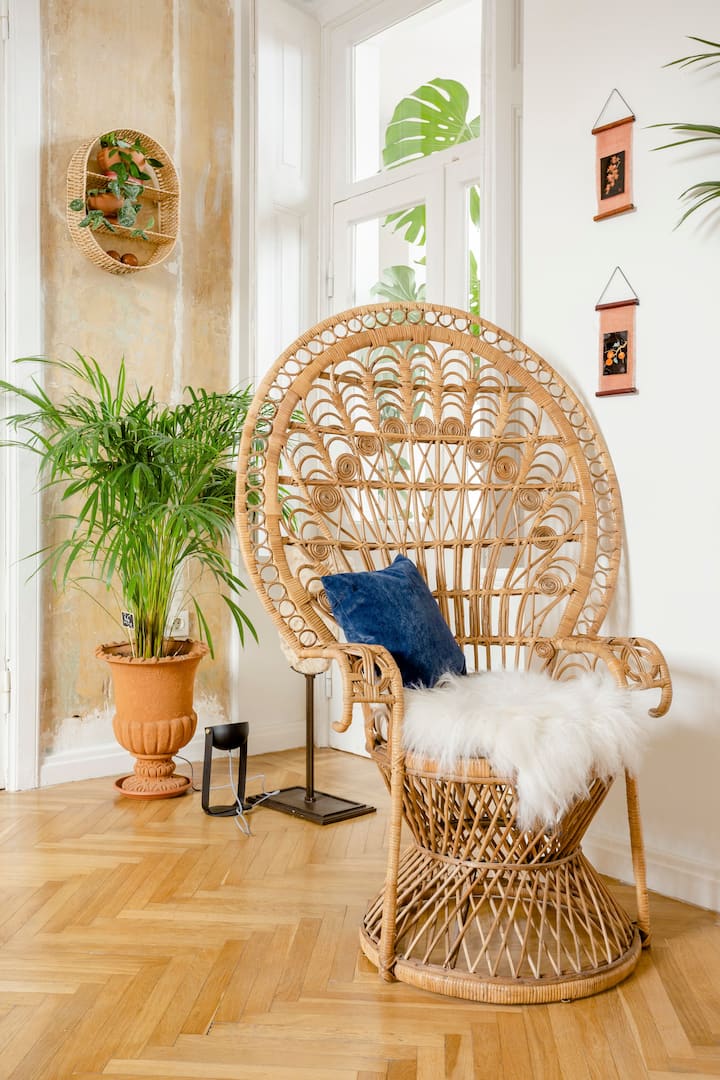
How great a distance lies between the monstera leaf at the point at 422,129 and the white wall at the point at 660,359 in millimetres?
840

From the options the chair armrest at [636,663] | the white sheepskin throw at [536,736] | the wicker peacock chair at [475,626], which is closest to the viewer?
the white sheepskin throw at [536,736]

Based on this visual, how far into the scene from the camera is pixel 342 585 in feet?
6.52

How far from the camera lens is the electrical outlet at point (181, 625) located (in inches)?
137

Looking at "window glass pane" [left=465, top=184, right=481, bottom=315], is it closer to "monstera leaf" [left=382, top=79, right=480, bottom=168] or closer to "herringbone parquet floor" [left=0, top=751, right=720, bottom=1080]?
"monstera leaf" [left=382, top=79, right=480, bottom=168]

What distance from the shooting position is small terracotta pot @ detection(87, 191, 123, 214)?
322 centimetres

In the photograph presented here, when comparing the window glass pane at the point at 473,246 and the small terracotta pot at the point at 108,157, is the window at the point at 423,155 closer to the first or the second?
the window glass pane at the point at 473,246

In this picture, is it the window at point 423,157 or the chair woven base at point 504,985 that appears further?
the window at point 423,157

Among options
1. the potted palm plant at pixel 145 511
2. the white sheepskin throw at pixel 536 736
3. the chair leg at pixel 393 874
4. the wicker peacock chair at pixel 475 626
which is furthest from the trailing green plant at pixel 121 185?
the chair leg at pixel 393 874

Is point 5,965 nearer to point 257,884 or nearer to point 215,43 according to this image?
point 257,884

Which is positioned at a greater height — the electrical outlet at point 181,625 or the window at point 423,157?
the window at point 423,157

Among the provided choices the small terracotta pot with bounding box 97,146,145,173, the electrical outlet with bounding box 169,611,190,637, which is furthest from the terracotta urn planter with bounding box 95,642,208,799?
the small terracotta pot with bounding box 97,146,145,173

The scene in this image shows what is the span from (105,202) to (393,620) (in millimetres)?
2039

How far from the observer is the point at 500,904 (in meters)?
1.86

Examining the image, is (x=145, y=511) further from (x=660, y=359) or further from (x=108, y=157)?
(x=660, y=359)
